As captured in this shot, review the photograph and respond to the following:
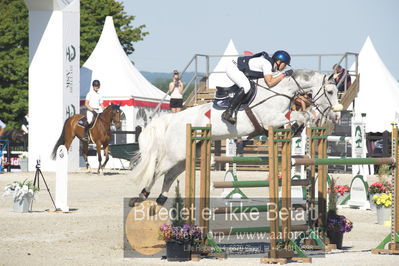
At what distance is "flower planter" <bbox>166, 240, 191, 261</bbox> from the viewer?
7785 mm

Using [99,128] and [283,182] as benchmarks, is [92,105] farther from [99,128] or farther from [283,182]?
[283,182]

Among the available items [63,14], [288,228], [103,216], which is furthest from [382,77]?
[288,228]

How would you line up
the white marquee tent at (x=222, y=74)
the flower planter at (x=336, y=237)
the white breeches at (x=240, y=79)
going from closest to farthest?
1. the flower planter at (x=336, y=237)
2. the white breeches at (x=240, y=79)
3. the white marquee tent at (x=222, y=74)

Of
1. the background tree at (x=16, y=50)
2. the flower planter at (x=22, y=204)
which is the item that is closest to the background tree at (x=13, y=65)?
the background tree at (x=16, y=50)

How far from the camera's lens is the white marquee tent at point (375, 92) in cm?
2503

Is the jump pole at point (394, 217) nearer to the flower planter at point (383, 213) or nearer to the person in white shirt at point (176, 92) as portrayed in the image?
the flower planter at point (383, 213)

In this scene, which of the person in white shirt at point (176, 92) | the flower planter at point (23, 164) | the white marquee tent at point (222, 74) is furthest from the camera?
the white marquee tent at point (222, 74)

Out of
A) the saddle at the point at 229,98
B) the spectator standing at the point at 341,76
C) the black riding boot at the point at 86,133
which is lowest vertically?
the black riding boot at the point at 86,133

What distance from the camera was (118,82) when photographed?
26.2 meters

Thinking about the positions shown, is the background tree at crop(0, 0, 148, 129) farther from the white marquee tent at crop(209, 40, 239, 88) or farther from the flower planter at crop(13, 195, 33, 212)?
the flower planter at crop(13, 195, 33, 212)

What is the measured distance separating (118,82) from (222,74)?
13.4 ft

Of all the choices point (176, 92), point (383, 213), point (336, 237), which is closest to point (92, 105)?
point (176, 92)

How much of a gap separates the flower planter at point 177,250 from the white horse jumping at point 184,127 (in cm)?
185

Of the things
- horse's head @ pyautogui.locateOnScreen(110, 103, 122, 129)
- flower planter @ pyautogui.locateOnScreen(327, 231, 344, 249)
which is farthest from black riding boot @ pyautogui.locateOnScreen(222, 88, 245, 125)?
horse's head @ pyautogui.locateOnScreen(110, 103, 122, 129)
